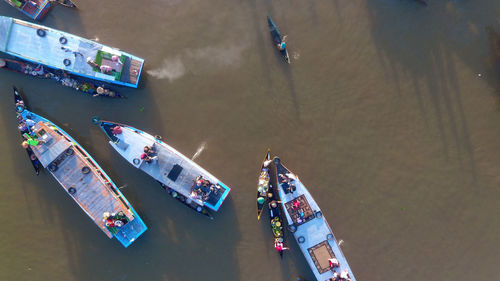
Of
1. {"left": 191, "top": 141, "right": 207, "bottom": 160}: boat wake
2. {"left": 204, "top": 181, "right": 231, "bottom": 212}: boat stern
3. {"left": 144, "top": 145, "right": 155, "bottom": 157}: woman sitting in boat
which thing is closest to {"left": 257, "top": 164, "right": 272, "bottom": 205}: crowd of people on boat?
{"left": 204, "top": 181, "right": 231, "bottom": 212}: boat stern

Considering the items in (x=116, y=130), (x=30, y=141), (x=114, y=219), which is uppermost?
(x=30, y=141)

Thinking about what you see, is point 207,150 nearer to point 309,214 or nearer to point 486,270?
point 309,214

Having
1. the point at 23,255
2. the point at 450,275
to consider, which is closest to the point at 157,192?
the point at 23,255

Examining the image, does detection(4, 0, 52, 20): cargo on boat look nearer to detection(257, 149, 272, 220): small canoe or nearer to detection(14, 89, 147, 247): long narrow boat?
detection(14, 89, 147, 247): long narrow boat

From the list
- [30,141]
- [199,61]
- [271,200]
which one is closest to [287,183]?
[271,200]

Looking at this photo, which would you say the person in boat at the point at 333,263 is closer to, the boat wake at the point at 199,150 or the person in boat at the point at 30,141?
the boat wake at the point at 199,150

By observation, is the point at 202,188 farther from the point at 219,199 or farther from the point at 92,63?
the point at 92,63
